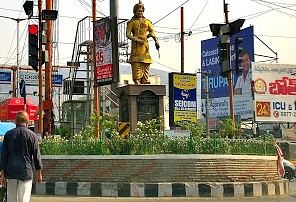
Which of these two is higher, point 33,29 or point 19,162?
point 33,29

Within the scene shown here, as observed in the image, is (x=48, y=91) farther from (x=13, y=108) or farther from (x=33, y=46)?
(x=13, y=108)

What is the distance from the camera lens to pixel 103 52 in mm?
20078

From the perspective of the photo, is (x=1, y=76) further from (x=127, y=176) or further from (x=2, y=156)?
(x=2, y=156)

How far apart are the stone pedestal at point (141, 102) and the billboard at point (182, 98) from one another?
37.5 feet

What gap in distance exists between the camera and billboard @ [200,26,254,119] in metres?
A: 39.9

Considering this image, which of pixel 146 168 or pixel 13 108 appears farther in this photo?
pixel 13 108

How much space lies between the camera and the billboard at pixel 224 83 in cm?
3988

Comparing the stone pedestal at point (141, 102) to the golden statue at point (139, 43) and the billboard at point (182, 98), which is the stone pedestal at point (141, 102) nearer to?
the golden statue at point (139, 43)

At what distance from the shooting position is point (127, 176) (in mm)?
12625

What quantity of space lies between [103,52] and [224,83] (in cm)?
2450

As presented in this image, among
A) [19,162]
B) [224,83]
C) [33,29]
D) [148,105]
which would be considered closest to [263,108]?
[224,83]

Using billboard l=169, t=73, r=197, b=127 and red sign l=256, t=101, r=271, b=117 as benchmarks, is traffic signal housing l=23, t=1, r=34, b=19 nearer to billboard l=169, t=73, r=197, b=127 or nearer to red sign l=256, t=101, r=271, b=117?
billboard l=169, t=73, r=197, b=127

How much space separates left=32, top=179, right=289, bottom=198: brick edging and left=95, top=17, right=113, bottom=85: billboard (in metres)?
7.63

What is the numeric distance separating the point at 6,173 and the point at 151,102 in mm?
10623
